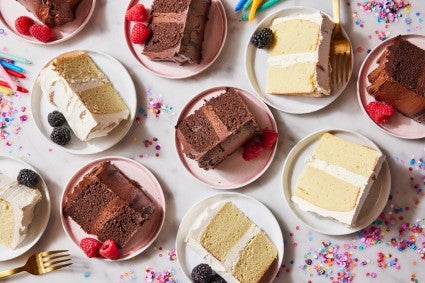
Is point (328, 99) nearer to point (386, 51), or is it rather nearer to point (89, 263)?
point (386, 51)

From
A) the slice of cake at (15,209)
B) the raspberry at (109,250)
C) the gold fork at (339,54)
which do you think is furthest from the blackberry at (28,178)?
the gold fork at (339,54)

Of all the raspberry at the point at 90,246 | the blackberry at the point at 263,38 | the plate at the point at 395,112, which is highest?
the blackberry at the point at 263,38

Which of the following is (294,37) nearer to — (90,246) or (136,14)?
(136,14)

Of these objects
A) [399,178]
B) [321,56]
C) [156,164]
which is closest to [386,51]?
[321,56]

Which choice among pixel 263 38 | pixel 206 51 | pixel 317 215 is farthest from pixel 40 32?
pixel 317 215

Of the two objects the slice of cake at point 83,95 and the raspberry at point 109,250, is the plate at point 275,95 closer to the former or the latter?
the slice of cake at point 83,95

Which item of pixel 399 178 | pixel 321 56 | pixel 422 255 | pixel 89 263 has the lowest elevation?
pixel 89 263

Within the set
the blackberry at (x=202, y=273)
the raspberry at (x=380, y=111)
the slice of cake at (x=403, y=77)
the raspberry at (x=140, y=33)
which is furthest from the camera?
the raspberry at (x=140, y=33)
